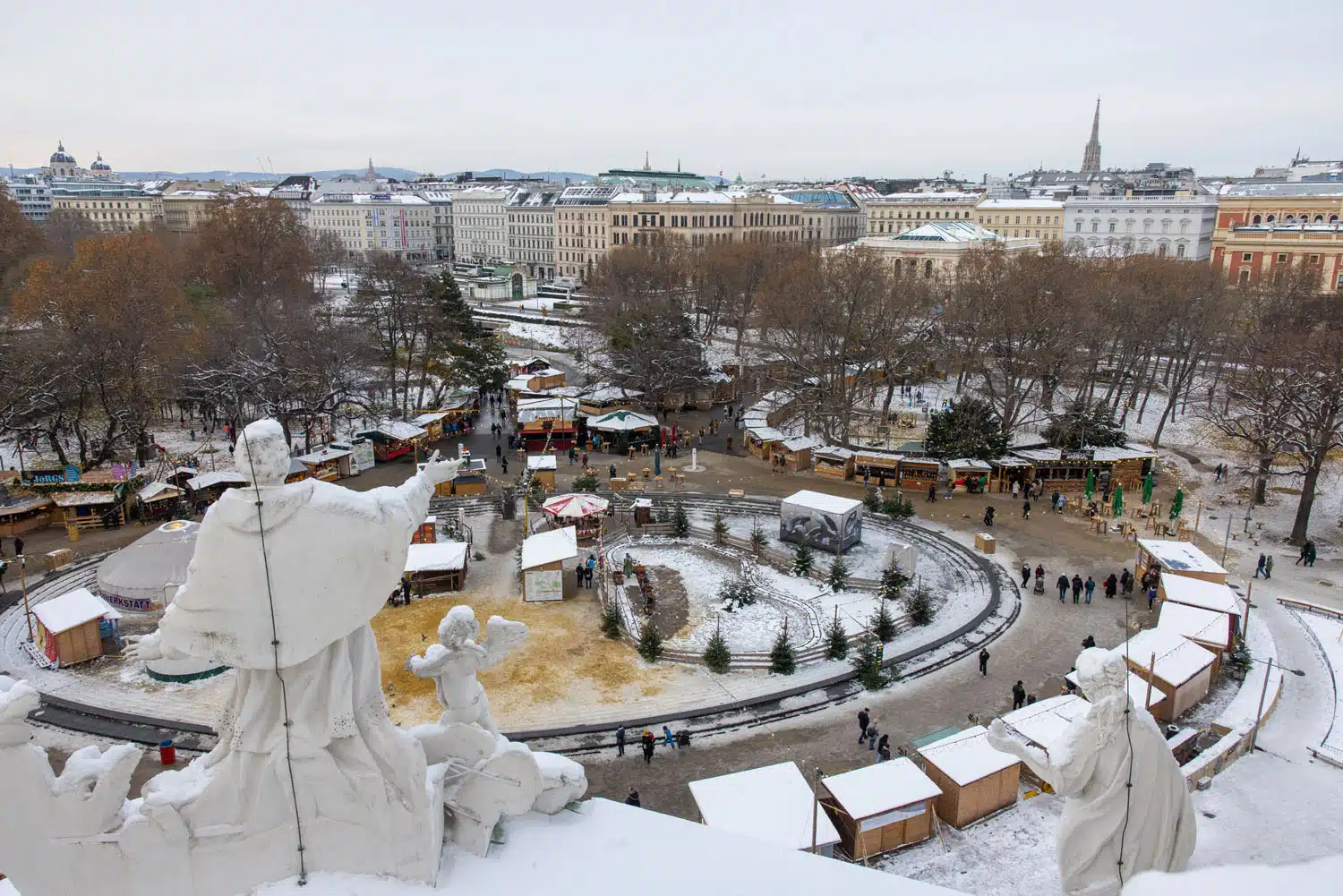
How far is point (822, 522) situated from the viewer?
23.7 m

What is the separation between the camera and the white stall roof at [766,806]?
11.7 meters

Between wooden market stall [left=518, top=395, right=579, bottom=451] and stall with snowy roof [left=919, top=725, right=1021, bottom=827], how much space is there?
23898 millimetres

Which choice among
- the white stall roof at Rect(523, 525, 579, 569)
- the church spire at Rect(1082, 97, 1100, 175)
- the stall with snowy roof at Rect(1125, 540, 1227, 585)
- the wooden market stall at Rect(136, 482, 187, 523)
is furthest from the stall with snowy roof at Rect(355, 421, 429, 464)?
the church spire at Rect(1082, 97, 1100, 175)

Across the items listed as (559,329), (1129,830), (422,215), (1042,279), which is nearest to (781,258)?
(559,329)

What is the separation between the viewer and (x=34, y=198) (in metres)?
130

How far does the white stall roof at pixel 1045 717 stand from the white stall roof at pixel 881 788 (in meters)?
1.98

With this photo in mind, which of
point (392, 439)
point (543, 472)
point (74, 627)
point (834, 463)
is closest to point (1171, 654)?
point (834, 463)

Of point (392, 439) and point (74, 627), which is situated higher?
point (392, 439)

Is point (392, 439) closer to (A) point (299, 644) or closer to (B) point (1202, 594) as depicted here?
(B) point (1202, 594)

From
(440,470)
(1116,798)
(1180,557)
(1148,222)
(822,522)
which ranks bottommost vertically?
(822,522)

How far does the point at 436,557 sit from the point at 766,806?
11.6 meters

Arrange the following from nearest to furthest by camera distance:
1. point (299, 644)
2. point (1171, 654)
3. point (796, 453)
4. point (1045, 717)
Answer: point (299, 644)
point (1045, 717)
point (1171, 654)
point (796, 453)

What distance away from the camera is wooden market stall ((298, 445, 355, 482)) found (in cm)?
3067

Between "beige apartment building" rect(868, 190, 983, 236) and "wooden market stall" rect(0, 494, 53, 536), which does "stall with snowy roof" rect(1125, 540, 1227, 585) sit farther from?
"beige apartment building" rect(868, 190, 983, 236)
